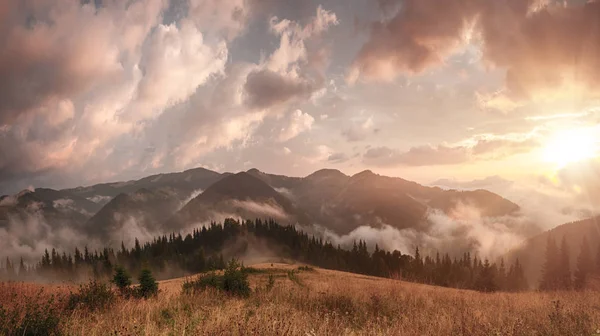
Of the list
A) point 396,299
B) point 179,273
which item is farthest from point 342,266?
point 396,299

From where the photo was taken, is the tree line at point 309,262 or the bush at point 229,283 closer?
the bush at point 229,283

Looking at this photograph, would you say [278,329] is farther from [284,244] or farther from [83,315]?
[284,244]

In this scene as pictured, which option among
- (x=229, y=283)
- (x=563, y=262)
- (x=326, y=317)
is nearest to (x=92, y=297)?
(x=229, y=283)

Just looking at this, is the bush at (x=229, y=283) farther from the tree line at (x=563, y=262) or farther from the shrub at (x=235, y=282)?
the tree line at (x=563, y=262)

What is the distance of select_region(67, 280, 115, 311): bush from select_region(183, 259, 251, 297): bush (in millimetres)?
3347

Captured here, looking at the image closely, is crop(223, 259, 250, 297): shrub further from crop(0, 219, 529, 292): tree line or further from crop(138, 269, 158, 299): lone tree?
crop(0, 219, 529, 292): tree line

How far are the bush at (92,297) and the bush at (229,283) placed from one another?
3.35 m

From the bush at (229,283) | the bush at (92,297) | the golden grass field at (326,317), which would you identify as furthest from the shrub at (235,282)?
the bush at (92,297)

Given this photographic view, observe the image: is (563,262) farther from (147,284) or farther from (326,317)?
(326,317)

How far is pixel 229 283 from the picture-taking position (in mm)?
15461

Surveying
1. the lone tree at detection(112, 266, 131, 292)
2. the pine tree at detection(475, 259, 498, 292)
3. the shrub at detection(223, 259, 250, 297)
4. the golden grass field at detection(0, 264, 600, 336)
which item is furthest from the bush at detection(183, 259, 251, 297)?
the pine tree at detection(475, 259, 498, 292)

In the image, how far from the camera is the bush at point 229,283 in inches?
589

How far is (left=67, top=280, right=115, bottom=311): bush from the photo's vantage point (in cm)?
1126

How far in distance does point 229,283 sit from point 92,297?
217 inches
